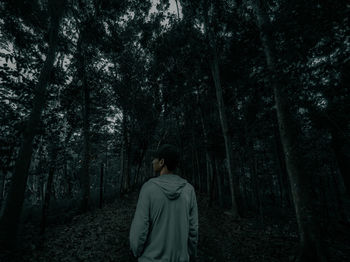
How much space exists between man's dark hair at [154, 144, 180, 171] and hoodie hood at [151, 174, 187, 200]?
0.15m

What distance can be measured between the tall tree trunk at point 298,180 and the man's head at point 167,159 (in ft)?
14.7

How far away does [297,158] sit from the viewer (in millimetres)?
5230

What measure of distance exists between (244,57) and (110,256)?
1123 cm

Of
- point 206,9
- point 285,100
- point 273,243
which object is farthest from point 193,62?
point 273,243

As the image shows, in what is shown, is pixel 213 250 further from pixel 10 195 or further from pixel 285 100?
pixel 10 195

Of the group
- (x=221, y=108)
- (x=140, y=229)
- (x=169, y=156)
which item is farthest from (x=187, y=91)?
(x=140, y=229)

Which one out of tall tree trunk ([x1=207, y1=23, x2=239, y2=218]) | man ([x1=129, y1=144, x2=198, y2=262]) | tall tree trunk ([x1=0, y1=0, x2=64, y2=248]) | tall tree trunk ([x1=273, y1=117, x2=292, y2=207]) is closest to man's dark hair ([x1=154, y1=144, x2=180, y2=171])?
man ([x1=129, y1=144, x2=198, y2=262])

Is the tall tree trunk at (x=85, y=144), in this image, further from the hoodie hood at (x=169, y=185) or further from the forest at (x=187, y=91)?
the hoodie hood at (x=169, y=185)

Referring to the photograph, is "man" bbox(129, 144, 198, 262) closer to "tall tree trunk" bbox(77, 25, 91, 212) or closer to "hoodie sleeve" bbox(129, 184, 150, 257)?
"hoodie sleeve" bbox(129, 184, 150, 257)

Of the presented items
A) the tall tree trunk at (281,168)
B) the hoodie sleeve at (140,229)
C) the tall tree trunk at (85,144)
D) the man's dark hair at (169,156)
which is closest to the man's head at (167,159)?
the man's dark hair at (169,156)

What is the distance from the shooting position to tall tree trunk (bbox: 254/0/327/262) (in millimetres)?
4672

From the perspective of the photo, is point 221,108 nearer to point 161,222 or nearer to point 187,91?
point 187,91

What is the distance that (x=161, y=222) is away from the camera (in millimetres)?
1812

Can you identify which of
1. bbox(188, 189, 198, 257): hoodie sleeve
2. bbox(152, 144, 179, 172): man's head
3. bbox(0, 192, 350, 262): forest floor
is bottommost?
bbox(0, 192, 350, 262): forest floor
